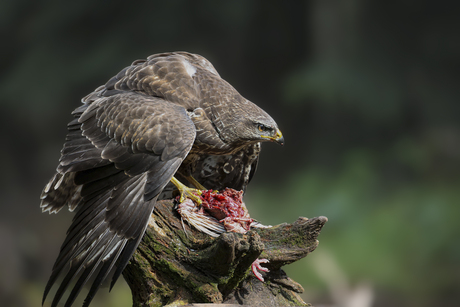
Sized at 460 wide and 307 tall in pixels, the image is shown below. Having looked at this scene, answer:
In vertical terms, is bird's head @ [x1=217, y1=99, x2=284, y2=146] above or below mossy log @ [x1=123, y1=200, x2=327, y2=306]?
above

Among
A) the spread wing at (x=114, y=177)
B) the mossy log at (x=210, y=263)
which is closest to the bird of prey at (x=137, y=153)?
the spread wing at (x=114, y=177)

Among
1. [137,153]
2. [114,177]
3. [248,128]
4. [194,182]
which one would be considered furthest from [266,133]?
[114,177]

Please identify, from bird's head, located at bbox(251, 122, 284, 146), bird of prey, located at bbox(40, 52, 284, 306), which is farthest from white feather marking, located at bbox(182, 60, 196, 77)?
Answer: bird's head, located at bbox(251, 122, 284, 146)

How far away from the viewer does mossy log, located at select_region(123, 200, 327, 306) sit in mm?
2068

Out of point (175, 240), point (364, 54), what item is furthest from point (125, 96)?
point (364, 54)

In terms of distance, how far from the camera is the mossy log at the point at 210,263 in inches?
81.4

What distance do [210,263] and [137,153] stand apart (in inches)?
28.9

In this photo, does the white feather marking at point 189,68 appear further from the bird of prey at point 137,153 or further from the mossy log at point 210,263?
the mossy log at point 210,263

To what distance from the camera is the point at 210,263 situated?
2.12 meters

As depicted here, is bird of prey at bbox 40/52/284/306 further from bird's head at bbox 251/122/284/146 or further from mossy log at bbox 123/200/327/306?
mossy log at bbox 123/200/327/306

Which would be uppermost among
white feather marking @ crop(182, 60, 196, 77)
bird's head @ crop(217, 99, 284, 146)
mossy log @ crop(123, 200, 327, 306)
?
white feather marking @ crop(182, 60, 196, 77)

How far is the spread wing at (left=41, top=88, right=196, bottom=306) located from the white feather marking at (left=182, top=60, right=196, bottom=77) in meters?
0.41

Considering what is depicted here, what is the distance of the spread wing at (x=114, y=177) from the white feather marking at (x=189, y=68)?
1.35ft

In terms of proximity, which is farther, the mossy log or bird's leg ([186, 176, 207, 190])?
bird's leg ([186, 176, 207, 190])
